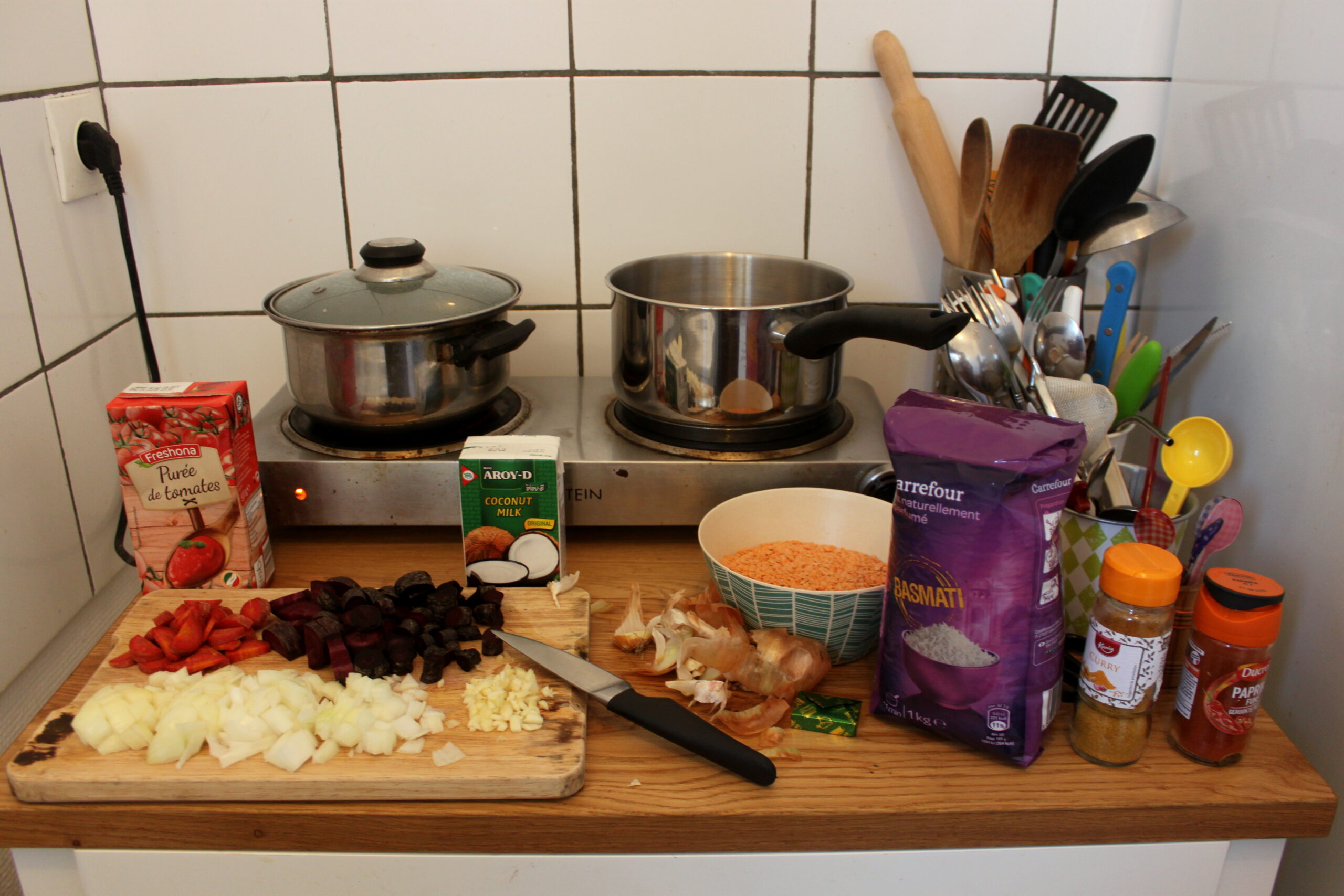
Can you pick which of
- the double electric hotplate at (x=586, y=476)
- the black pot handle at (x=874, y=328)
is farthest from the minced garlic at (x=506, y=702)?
the black pot handle at (x=874, y=328)

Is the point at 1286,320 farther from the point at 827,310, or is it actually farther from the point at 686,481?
the point at 686,481

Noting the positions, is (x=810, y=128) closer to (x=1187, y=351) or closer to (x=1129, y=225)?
(x=1129, y=225)

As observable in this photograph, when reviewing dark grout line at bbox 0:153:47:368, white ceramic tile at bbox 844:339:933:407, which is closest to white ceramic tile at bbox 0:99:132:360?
dark grout line at bbox 0:153:47:368

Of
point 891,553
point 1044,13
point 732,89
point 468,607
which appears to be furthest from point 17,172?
point 1044,13

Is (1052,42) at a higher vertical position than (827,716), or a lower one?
higher

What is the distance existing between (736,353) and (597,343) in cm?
35

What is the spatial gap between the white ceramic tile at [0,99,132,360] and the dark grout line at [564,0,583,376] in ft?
1.71

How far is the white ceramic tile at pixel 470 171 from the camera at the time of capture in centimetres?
109

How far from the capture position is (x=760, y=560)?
836 mm

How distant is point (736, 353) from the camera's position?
2.89 ft

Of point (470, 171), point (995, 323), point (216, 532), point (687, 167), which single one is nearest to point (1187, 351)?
point (995, 323)

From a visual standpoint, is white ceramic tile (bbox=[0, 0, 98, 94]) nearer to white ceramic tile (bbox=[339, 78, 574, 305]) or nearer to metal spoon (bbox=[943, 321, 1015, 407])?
white ceramic tile (bbox=[339, 78, 574, 305])

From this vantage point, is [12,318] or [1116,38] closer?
[12,318]

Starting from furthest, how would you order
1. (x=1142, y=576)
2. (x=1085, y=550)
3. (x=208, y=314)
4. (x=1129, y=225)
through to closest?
(x=208, y=314) < (x=1129, y=225) < (x=1085, y=550) < (x=1142, y=576)
